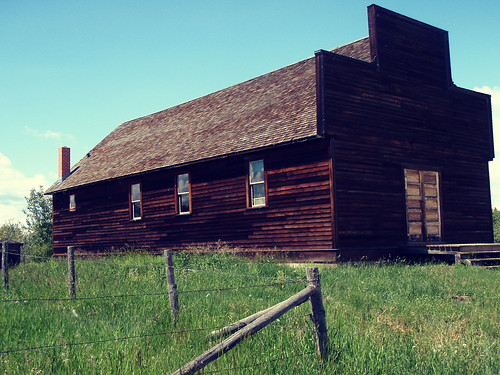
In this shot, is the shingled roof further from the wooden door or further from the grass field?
the grass field

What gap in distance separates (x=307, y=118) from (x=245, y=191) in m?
3.80

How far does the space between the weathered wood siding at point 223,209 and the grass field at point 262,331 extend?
16.0 ft

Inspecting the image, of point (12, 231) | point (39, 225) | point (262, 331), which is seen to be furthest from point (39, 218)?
point (262, 331)

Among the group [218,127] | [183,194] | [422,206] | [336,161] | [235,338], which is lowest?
[235,338]

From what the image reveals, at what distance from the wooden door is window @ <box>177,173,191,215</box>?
9.03 m

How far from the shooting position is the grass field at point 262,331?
6.10 meters

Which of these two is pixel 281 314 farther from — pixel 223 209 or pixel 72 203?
pixel 72 203

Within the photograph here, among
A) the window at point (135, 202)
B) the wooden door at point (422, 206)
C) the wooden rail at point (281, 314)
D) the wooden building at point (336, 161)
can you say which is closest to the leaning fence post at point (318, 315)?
the wooden rail at point (281, 314)

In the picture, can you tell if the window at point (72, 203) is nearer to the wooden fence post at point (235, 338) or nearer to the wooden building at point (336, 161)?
the wooden building at point (336, 161)

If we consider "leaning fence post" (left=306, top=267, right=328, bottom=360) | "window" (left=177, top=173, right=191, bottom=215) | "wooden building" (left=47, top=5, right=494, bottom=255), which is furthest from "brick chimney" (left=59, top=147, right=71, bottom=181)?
"leaning fence post" (left=306, top=267, right=328, bottom=360)

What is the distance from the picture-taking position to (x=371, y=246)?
1909 cm

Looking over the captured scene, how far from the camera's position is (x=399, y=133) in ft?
67.6

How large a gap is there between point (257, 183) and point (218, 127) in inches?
192

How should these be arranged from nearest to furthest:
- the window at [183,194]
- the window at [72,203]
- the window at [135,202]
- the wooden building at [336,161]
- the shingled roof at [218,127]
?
the wooden building at [336,161] < the shingled roof at [218,127] < the window at [183,194] < the window at [135,202] < the window at [72,203]
